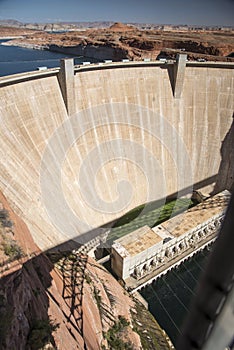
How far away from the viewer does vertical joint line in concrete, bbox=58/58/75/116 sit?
1516 cm

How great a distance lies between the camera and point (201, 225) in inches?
622

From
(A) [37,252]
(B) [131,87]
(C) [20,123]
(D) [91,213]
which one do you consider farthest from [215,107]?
(A) [37,252]

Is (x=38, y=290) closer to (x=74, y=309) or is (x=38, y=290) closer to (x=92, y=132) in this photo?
(x=74, y=309)

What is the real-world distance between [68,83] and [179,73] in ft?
26.1

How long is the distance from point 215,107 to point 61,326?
1748 cm

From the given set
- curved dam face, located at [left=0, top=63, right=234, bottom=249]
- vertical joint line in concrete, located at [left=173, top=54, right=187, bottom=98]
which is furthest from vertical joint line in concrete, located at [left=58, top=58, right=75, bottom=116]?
vertical joint line in concrete, located at [left=173, top=54, right=187, bottom=98]

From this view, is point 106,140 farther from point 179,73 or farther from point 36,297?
point 36,297

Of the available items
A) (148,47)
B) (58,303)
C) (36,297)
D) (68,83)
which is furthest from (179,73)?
(148,47)

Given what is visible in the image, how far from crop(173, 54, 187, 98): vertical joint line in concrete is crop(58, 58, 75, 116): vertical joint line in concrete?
7416 mm

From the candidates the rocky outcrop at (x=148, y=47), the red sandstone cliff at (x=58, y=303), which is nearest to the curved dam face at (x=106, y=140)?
the red sandstone cliff at (x=58, y=303)

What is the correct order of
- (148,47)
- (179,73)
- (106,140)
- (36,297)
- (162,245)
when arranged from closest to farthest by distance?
1. (36,297)
2. (162,245)
3. (106,140)
4. (179,73)
5. (148,47)

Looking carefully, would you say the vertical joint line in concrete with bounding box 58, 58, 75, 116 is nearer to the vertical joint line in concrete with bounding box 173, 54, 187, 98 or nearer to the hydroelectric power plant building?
the vertical joint line in concrete with bounding box 173, 54, 187, 98

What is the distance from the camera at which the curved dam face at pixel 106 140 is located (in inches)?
528

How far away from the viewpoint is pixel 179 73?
1903 centimetres
